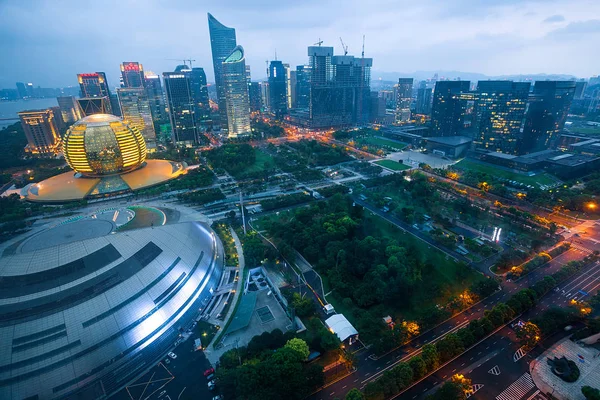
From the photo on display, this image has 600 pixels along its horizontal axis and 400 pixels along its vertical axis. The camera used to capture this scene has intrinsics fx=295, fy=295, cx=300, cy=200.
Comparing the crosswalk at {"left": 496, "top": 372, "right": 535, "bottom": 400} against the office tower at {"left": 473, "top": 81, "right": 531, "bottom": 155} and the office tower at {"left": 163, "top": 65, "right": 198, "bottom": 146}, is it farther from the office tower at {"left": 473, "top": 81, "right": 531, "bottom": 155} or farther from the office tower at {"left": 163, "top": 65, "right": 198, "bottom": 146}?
the office tower at {"left": 163, "top": 65, "right": 198, "bottom": 146}

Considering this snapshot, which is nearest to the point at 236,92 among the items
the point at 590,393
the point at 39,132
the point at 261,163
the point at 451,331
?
the point at 261,163

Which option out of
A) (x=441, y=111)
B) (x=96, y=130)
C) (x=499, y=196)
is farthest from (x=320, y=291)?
(x=441, y=111)

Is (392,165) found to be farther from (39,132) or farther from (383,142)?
(39,132)

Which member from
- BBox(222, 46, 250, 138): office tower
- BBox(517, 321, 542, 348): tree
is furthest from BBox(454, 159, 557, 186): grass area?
BBox(222, 46, 250, 138): office tower

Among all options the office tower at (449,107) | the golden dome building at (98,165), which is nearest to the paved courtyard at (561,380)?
the golden dome building at (98,165)

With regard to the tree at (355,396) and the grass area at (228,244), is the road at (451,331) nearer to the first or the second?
the tree at (355,396)
